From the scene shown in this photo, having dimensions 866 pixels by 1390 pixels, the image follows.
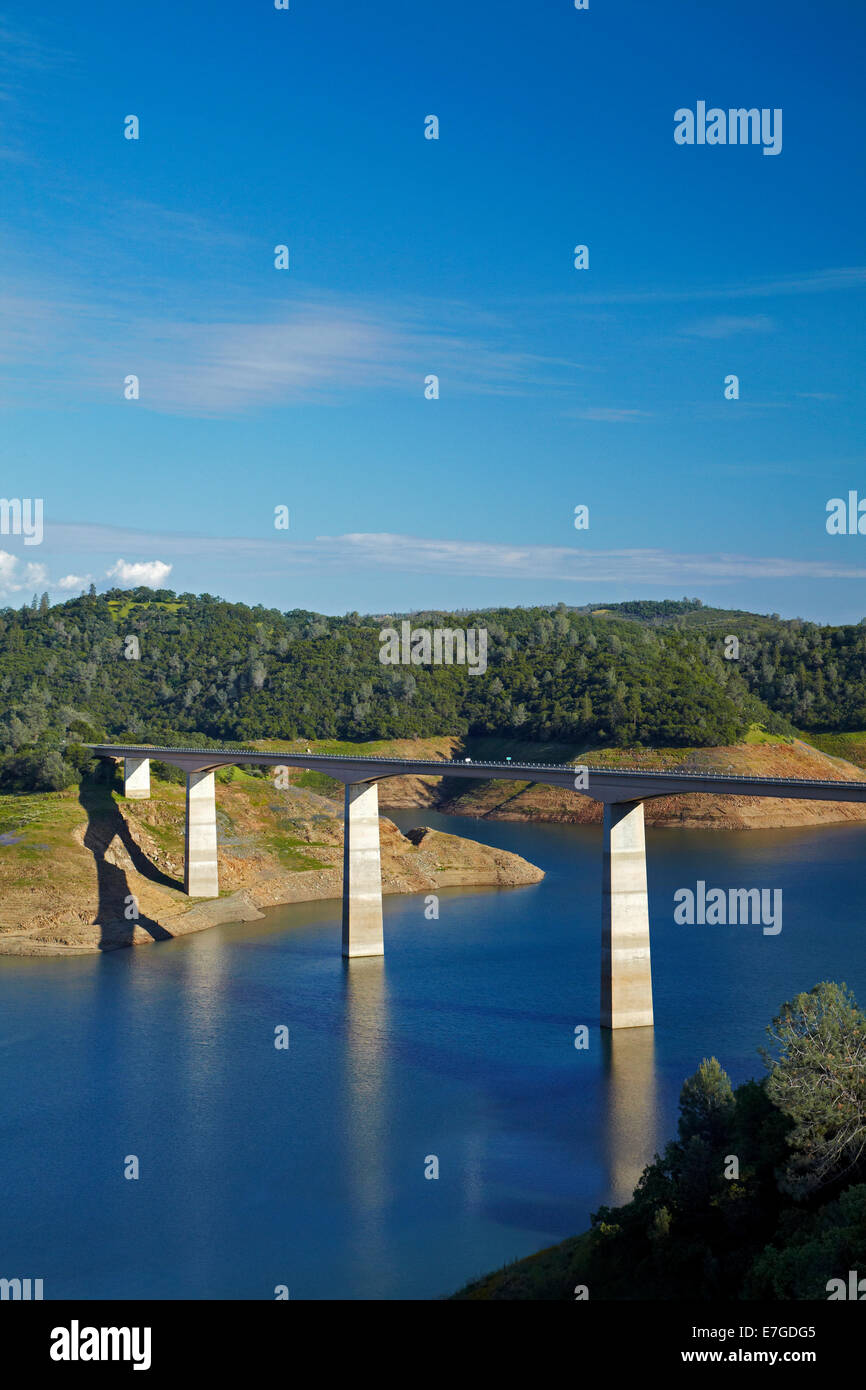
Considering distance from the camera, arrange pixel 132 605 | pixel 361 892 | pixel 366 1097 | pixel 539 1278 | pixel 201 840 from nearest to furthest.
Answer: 1. pixel 539 1278
2. pixel 366 1097
3. pixel 361 892
4. pixel 201 840
5. pixel 132 605

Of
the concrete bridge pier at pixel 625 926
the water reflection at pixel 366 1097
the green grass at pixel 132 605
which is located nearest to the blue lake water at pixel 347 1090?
the water reflection at pixel 366 1097

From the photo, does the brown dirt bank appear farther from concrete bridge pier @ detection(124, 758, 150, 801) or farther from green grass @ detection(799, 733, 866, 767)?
green grass @ detection(799, 733, 866, 767)

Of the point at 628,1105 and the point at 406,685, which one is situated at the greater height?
the point at 406,685

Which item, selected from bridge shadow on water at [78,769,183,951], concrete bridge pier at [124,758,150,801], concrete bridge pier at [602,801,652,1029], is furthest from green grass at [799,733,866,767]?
concrete bridge pier at [602,801,652,1029]

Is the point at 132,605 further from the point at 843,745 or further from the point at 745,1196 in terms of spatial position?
the point at 745,1196

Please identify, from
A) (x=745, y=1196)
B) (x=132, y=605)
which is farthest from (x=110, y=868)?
(x=132, y=605)

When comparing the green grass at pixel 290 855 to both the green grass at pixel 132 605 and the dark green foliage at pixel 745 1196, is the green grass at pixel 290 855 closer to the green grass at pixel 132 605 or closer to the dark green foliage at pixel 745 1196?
the dark green foliage at pixel 745 1196

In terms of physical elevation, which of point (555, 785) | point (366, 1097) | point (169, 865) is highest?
point (555, 785)

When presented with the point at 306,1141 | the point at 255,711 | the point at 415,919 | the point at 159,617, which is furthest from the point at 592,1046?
the point at 159,617
